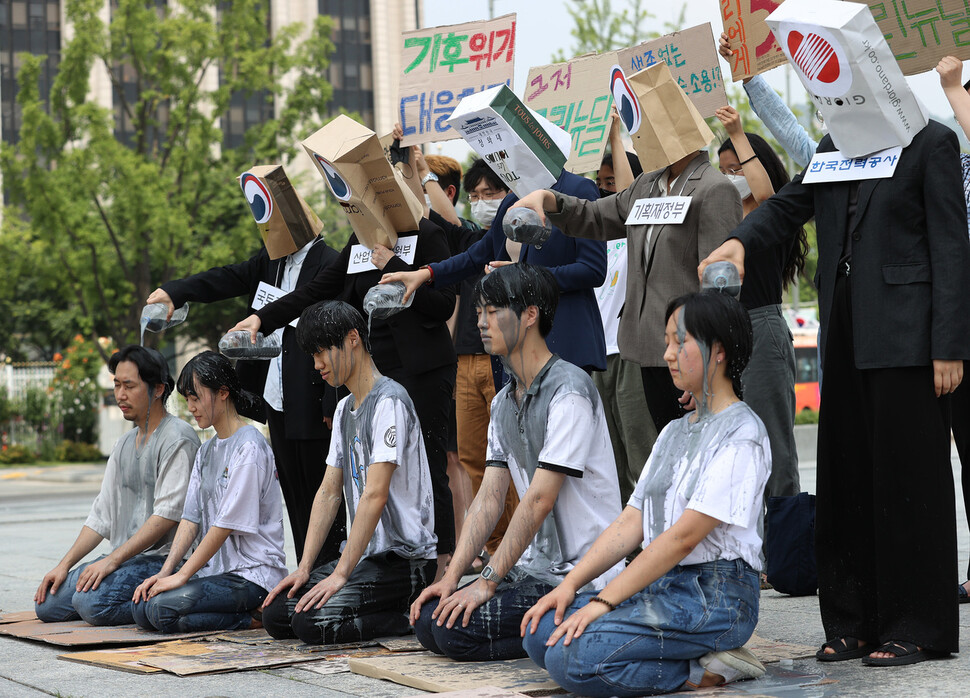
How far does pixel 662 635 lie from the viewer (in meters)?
3.68

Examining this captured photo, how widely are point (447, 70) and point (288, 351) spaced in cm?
170

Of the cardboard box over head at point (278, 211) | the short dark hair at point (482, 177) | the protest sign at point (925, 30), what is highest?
the protest sign at point (925, 30)

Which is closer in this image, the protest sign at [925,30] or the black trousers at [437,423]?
the protest sign at [925,30]

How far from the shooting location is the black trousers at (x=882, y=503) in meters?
3.98

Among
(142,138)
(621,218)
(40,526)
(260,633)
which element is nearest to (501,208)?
(621,218)

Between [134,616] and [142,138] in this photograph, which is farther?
[142,138]

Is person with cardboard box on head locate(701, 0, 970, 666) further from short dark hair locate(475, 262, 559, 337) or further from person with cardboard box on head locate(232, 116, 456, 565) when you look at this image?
person with cardboard box on head locate(232, 116, 456, 565)

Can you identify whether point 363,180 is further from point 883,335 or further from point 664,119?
point 883,335

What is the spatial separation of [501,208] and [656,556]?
2204 mm

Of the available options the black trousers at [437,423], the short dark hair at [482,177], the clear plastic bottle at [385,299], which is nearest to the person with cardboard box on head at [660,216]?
the clear plastic bottle at [385,299]

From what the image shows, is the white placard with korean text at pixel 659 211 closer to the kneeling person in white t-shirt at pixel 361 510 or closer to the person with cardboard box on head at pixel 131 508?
the kneeling person in white t-shirt at pixel 361 510

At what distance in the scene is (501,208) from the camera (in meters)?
5.43

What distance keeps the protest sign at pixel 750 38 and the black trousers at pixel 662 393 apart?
140 centimetres

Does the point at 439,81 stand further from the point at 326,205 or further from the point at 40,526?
the point at 326,205
